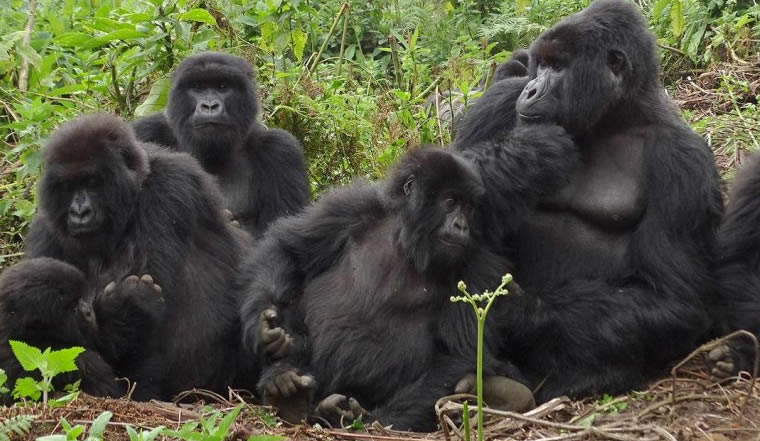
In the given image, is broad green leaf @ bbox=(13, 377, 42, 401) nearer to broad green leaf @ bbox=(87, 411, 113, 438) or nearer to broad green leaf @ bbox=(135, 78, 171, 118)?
broad green leaf @ bbox=(87, 411, 113, 438)

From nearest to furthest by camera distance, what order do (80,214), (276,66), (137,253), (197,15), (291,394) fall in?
(291,394), (80,214), (137,253), (197,15), (276,66)

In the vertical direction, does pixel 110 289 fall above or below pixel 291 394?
above

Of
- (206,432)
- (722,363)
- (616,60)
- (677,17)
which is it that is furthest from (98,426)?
(677,17)

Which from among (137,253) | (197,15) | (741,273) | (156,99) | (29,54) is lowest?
(741,273)

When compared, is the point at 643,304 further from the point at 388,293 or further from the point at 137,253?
the point at 137,253

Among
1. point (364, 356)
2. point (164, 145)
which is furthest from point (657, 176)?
point (164, 145)

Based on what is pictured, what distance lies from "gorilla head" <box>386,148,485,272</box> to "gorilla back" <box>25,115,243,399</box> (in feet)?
3.24

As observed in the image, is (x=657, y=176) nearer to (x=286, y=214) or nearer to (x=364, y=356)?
(x=364, y=356)

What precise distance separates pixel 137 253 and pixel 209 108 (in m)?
1.62

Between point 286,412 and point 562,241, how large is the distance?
4.68 feet

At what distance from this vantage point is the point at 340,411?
4406 mm

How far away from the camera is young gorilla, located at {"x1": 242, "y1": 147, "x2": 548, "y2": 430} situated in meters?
4.48

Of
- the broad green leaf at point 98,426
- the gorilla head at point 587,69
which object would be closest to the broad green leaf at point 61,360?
the broad green leaf at point 98,426

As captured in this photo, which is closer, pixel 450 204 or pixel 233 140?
pixel 450 204
